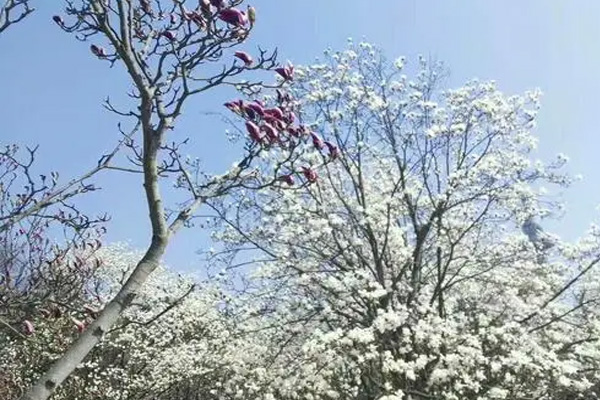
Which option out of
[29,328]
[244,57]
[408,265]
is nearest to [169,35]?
[244,57]

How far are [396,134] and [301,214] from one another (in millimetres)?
2750

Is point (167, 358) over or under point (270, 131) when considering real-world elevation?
over

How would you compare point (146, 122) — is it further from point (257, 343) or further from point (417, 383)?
point (257, 343)

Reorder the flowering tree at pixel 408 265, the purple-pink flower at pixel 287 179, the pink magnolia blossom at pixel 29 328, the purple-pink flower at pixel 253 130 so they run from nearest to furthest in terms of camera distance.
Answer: the purple-pink flower at pixel 253 130 → the purple-pink flower at pixel 287 179 → the pink magnolia blossom at pixel 29 328 → the flowering tree at pixel 408 265

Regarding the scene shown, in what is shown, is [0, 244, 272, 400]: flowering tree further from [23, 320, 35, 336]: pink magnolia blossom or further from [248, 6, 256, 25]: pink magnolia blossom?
[248, 6, 256, 25]: pink magnolia blossom

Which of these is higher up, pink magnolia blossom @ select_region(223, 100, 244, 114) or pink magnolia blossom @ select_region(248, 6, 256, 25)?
pink magnolia blossom @ select_region(248, 6, 256, 25)

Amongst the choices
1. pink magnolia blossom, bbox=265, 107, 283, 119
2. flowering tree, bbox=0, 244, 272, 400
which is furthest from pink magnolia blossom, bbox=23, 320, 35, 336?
flowering tree, bbox=0, 244, 272, 400

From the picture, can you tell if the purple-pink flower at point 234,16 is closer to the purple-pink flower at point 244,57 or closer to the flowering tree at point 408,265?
the purple-pink flower at point 244,57

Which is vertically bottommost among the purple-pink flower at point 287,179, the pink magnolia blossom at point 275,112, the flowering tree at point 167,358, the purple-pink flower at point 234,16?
the purple-pink flower at point 287,179

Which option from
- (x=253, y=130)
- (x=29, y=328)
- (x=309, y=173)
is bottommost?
(x=29, y=328)

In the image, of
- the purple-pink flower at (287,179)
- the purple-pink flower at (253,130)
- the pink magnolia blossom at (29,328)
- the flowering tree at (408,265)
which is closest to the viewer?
the purple-pink flower at (253,130)

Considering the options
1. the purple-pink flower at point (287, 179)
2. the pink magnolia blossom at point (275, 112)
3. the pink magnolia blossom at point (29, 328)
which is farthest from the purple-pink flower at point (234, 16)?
the pink magnolia blossom at point (29, 328)

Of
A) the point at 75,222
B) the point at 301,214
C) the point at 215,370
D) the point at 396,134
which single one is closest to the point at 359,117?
the point at 396,134

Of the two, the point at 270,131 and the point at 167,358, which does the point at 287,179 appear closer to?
the point at 270,131
